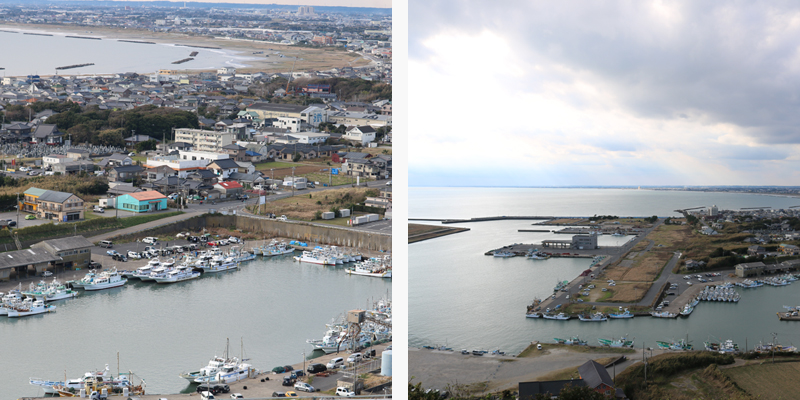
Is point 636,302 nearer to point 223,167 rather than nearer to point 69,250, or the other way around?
point 69,250

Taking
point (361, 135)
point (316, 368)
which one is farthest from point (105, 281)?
point (361, 135)

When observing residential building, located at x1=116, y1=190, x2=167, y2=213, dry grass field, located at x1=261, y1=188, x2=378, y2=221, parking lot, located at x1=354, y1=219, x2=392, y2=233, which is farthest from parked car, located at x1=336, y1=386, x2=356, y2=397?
Result: residential building, located at x1=116, y1=190, x2=167, y2=213

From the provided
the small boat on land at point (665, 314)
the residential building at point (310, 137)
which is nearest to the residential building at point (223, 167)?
the residential building at point (310, 137)

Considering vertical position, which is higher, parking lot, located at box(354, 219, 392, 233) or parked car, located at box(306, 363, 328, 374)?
parking lot, located at box(354, 219, 392, 233)

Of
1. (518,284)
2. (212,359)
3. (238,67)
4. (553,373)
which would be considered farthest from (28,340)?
(238,67)

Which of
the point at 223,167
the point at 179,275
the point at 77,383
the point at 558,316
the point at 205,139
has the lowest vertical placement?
the point at 77,383

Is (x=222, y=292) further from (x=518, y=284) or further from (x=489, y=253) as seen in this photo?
(x=518, y=284)

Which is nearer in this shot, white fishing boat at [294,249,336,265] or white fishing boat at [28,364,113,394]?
white fishing boat at [28,364,113,394]

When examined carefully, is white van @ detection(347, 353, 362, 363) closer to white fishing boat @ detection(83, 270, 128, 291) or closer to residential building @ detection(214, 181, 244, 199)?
white fishing boat @ detection(83, 270, 128, 291)
